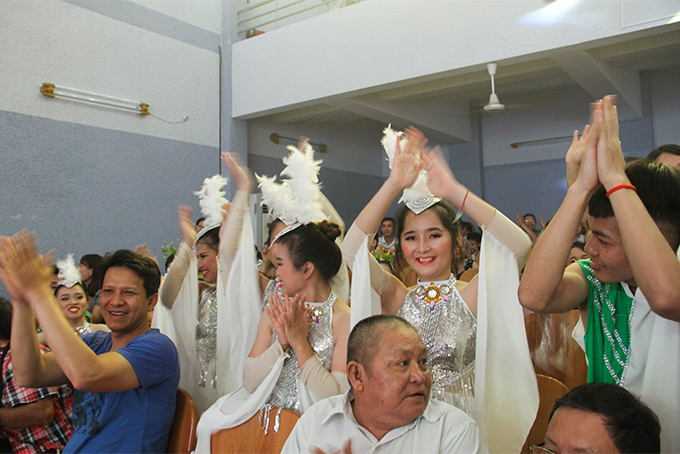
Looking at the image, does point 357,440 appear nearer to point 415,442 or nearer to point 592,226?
point 415,442

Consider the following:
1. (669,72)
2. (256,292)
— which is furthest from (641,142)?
(256,292)

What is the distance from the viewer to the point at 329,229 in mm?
2250

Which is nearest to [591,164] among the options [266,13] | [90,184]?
[90,184]

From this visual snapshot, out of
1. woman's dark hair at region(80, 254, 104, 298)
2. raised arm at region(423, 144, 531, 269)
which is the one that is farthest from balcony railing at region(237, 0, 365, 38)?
raised arm at region(423, 144, 531, 269)

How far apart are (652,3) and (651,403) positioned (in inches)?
168

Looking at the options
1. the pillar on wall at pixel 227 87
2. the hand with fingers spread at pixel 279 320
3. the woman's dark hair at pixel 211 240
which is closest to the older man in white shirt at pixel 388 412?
the hand with fingers spread at pixel 279 320

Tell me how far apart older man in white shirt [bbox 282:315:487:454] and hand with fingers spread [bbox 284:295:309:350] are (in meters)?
0.41

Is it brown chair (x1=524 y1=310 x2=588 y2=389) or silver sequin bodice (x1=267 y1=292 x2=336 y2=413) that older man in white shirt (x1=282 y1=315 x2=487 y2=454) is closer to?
silver sequin bodice (x1=267 y1=292 x2=336 y2=413)

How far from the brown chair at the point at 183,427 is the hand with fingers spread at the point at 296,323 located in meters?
0.44

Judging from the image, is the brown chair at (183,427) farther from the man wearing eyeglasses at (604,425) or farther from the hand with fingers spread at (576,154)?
the hand with fingers spread at (576,154)

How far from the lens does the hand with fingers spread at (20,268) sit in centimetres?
159

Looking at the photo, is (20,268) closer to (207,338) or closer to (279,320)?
(279,320)

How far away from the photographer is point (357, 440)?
1.41 meters

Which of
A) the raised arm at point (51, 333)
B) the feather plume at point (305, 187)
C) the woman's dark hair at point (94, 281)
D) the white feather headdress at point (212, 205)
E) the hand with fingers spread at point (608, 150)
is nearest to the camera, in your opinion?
the hand with fingers spread at point (608, 150)
